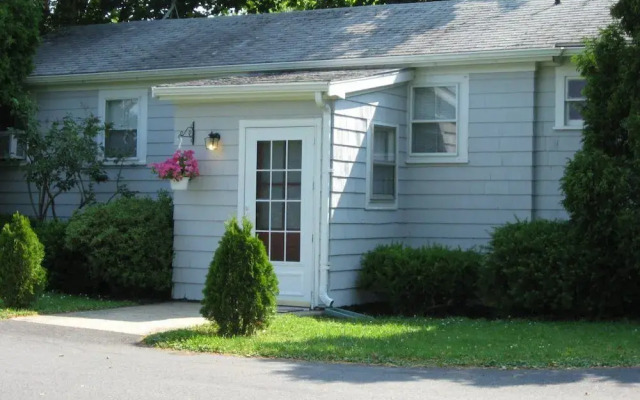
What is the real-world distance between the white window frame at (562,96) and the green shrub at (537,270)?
7.12 feet

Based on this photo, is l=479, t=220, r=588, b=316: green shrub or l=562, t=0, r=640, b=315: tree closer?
l=562, t=0, r=640, b=315: tree

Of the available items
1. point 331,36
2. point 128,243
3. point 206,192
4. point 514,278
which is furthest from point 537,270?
point 331,36

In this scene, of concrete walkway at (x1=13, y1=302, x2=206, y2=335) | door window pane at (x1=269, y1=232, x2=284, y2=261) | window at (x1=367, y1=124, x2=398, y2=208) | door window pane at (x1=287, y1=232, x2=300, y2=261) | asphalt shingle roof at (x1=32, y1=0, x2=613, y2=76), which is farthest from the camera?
asphalt shingle roof at (x1=32, y1=0, x2=613, y2=76)

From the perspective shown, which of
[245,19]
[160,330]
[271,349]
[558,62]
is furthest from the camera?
[245,19]

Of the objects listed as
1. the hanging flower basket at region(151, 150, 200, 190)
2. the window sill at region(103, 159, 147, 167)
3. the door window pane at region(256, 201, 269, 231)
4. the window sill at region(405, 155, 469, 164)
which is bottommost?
the door window pane at region(256, 201, 269, 231)

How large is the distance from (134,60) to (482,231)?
23.7 feet

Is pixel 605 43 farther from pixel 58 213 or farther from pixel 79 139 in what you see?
pixel 58 213

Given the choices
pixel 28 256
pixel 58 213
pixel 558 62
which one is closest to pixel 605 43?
pixel 558 62

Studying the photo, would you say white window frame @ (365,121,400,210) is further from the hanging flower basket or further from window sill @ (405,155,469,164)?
the hanging flower basket

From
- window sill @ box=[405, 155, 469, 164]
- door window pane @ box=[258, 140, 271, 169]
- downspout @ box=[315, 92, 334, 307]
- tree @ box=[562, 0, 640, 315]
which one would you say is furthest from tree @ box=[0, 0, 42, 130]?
tree @ box=[562, 0, 640, 315]

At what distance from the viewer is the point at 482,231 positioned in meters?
15.4

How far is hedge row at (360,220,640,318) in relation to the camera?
507 inches

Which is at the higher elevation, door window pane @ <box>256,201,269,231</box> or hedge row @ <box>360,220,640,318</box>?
door window pane @ <box>256,201,269,231</box>

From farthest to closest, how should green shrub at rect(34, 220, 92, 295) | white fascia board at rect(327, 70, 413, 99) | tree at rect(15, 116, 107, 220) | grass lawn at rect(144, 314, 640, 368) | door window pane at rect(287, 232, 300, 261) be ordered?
1. tree at rect(15, 116, 107, 220)
2. green shrub at rect(34, 220, 92, 295)
3. door window pane at rect(287, 232, 300, 261)
4. white fascia board at rect(327, 70, 413, 99)
5. grass lawn at rect(144, 314, 640, 368)
